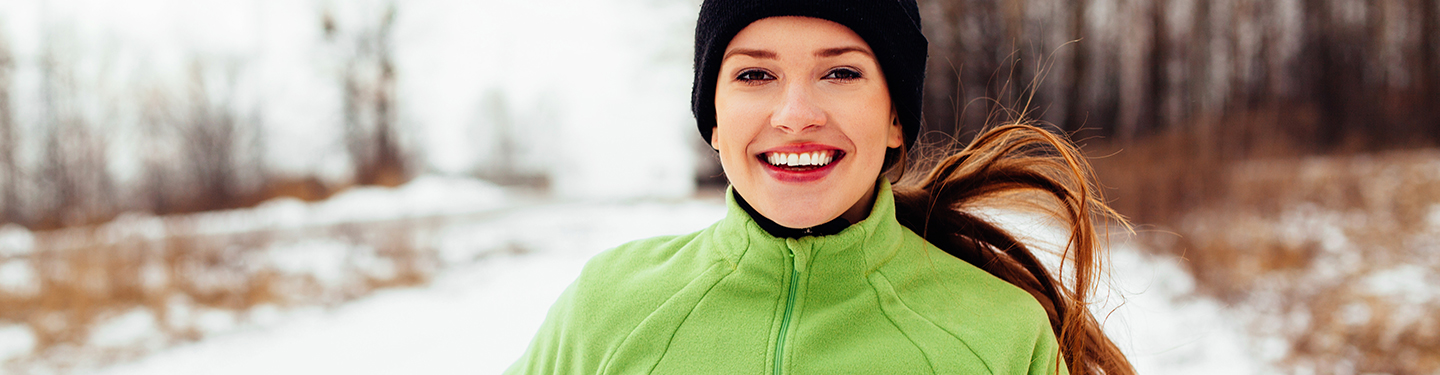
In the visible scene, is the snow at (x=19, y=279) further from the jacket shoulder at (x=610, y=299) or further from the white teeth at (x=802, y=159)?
the white teeth at (x=802, y=159)

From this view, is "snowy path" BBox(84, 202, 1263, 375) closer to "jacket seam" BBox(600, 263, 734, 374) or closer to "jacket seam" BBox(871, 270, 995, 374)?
"jacket seam" BBox(871, 270, 995, 374)

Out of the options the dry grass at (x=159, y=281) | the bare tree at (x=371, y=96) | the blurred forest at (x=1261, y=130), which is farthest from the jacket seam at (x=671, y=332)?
the bare tree at (x=371, y=96)

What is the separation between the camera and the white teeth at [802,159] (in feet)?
4.10

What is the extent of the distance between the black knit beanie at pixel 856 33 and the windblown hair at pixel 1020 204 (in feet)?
0.63

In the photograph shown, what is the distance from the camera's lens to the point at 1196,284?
5.68 meters

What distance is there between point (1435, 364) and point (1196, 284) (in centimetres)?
168

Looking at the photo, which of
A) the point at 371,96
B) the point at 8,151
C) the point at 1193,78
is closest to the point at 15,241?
the point at 8,151

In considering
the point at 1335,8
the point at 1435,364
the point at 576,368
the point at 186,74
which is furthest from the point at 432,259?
the point at 1335,8

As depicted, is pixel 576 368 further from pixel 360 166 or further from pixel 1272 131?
pixel 360 166

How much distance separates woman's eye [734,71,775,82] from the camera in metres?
1.31

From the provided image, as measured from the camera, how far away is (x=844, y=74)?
4.26ft

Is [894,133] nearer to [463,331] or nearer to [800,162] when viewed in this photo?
[800,162]

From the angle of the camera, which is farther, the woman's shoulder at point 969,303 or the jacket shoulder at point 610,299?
the jacket shoulder at point 610,299

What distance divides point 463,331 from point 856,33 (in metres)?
4.44
